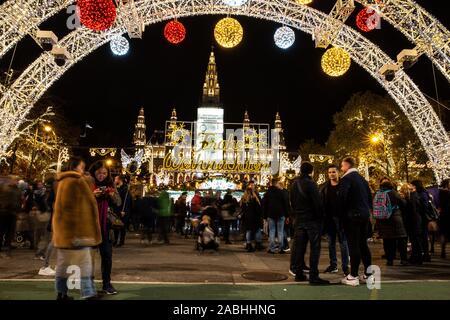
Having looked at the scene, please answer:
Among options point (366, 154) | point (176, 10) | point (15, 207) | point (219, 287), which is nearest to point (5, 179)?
point (15, 207)

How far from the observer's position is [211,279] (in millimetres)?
5871

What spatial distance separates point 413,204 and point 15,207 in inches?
318

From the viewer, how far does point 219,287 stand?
527 centimetres

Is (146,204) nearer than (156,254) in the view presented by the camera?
No

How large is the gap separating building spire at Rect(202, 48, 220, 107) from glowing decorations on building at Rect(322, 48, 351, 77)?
308 feet

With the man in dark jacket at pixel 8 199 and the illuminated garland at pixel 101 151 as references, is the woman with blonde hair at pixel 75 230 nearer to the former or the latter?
the man in dark jacket at pixel 8 199

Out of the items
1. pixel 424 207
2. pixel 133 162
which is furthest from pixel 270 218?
pixel 133 162

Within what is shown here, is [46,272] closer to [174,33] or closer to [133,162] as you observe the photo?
[174,33]

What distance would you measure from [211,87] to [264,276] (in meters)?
104

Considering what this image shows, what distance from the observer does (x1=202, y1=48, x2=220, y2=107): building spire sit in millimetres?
106875

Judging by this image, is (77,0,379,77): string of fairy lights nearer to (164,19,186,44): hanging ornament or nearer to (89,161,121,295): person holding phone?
(164,19,186,44): hanging ornament

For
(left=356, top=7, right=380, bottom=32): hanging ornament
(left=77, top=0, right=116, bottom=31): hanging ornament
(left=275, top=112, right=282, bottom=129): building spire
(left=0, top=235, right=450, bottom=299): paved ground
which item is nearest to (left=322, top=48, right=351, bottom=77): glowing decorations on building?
(left=356, top=7, right=380, bottom=32): hanging ornament

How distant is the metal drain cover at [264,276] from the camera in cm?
584
